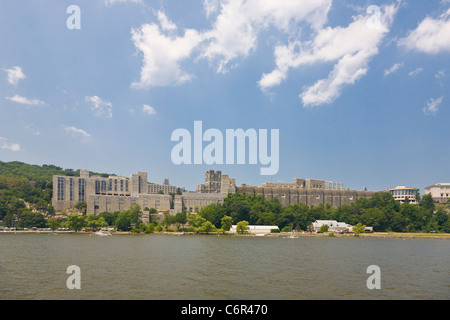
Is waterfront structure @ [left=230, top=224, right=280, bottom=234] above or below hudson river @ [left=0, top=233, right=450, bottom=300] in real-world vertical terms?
below

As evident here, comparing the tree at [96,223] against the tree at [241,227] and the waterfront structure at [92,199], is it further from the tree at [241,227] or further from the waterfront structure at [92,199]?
the tree at [241,227]

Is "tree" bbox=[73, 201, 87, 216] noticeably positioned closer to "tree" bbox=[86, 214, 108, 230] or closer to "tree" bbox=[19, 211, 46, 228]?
"tree" bbox=[19, 211, 46, 228]

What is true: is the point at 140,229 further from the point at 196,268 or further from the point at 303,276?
the point at 303,276

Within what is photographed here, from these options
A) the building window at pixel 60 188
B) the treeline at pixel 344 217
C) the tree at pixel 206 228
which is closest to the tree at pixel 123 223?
the treeline at pixel 344 217

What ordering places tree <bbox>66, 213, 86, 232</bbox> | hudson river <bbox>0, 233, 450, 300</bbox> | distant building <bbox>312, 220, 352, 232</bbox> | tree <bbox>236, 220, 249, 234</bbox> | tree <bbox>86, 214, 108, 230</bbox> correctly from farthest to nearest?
distant building <bbox>312, 220, 352, 232</bbox>
tree <bbox>86, 214, 108, 230</bbox>
tree <bbox>66, 213, 86, 232</bbox>
tree <bbox>236, 220, 249, 234</bbox>
hudson river <bbox>0, 233, 450, 300</bbox>

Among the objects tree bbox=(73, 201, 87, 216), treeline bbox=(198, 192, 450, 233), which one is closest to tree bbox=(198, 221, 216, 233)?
treeline bbox=(198, 192, 450, 233)

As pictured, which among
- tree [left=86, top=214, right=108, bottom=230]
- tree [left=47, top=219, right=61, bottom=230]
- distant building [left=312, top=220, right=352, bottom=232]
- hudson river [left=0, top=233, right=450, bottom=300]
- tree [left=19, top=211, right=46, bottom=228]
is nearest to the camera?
hudson river [left=0, top=233, right=450, bottom=300]

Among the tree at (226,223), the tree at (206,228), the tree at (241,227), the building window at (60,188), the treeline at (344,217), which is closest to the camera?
the tree at (206,228)

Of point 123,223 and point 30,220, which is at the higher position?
point 30,220

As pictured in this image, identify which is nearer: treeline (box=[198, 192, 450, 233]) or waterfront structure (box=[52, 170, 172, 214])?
treeline (box=[198, 192, 450, 233])

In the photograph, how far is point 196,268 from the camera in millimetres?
42344

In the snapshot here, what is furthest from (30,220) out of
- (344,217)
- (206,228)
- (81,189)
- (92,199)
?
(344,217)

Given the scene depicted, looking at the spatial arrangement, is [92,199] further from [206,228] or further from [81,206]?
[206,228]
